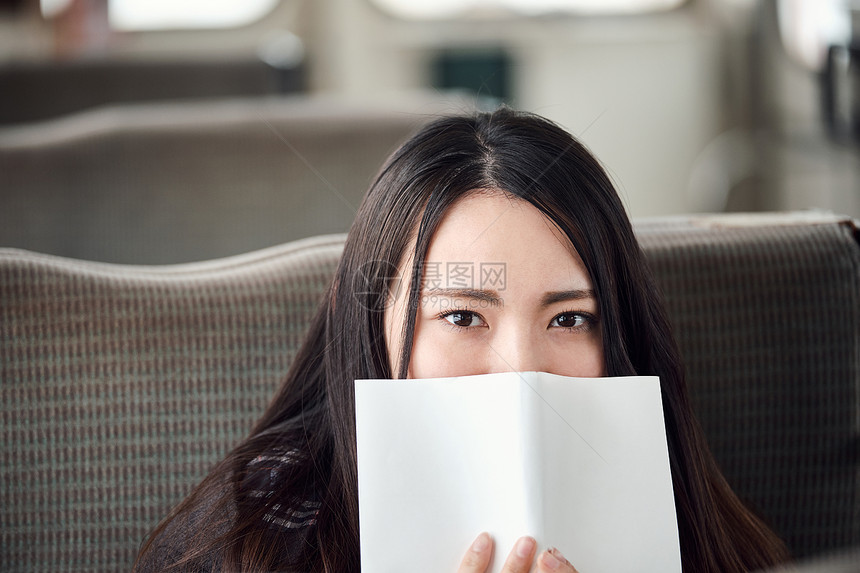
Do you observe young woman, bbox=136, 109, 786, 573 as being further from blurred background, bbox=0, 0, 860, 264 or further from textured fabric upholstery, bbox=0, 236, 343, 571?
blurred background, bbox=0, 0, 860, 264

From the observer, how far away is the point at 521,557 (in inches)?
23.3

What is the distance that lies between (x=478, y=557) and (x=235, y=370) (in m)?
0.35

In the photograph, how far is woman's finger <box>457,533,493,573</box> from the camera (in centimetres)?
60

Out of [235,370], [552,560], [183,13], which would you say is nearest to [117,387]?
[235,370]

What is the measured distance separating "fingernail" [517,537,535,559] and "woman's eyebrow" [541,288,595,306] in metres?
0.19

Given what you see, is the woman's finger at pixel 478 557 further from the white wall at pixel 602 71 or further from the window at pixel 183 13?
the window at pixel 183 13

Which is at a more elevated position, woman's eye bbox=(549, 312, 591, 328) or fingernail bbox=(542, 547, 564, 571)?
woman's eye bbox=(549, 312, 591, 328)

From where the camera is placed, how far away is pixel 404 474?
2.06ft

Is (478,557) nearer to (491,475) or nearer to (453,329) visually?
(491,475)

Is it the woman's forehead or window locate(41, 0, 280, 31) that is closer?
the woman's forehead

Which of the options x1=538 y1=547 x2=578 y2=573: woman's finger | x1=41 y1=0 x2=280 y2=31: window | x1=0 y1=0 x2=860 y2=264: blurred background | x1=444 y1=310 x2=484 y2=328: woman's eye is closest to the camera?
x1=538 y1=547 x2=578 y2=573: woman's finger

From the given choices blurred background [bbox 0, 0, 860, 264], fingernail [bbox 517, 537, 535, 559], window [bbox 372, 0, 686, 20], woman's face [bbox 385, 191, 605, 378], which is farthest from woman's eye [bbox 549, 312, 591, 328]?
window [bbox 372, 0, 686, 20]

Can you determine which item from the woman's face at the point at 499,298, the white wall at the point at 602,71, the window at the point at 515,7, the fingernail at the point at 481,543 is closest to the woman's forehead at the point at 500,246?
the woman's face at the point at 499,298

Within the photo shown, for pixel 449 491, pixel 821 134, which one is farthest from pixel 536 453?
pixel 821 134
